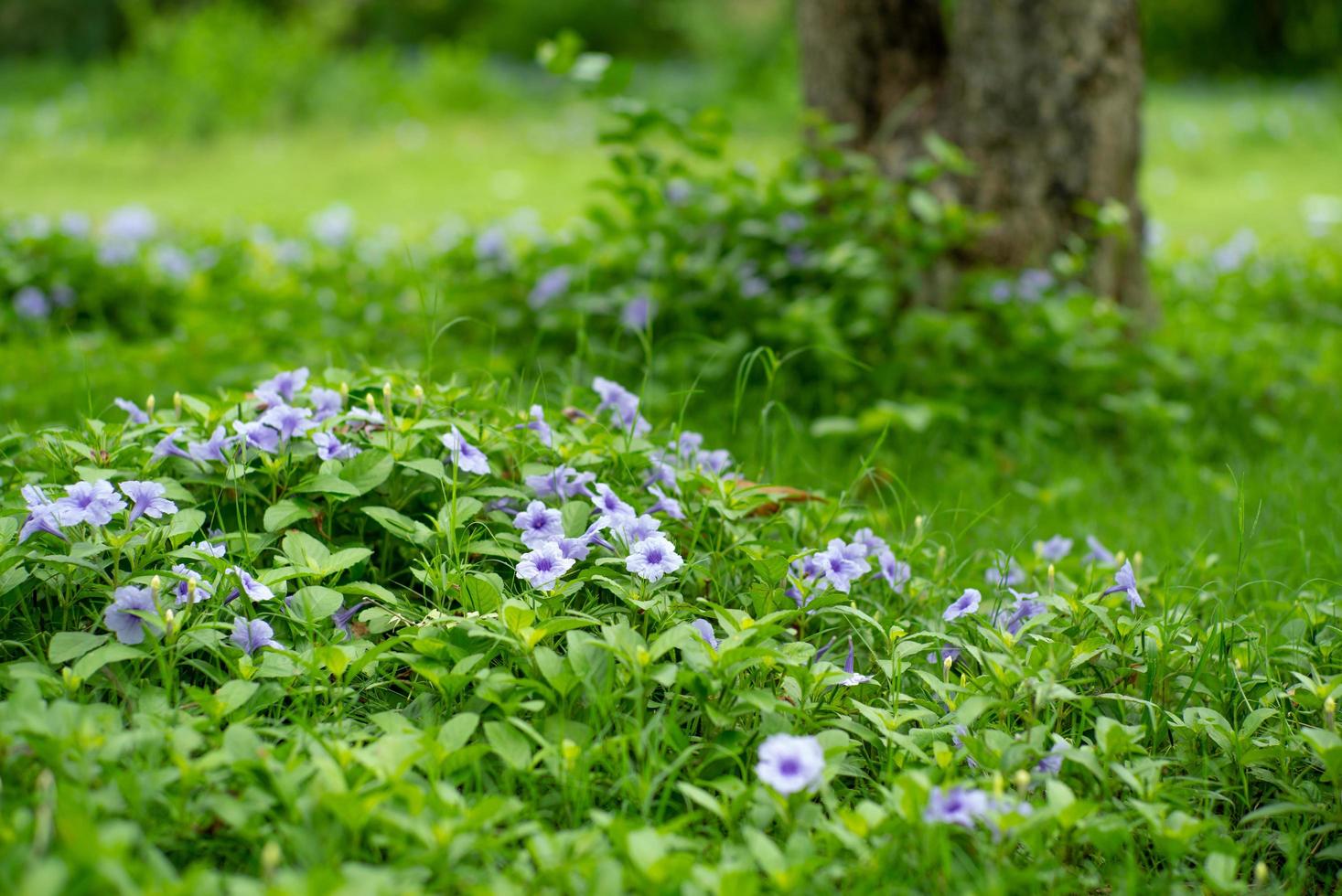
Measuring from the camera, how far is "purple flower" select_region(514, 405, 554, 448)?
2121 mm

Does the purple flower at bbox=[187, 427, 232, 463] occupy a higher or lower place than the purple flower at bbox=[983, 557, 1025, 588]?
higher

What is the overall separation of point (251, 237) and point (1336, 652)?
506cm

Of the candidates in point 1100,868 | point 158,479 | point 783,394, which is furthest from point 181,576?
point 783,394

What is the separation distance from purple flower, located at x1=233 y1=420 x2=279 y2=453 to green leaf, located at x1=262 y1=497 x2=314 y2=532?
10 centimetres

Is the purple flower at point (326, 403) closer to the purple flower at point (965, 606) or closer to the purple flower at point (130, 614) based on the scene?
the purple flower at point (130, 614)

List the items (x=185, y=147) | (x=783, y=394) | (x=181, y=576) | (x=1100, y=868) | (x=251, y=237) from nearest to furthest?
(x=1100, y=868)
(x=181, y=576)
(x=783, y=394)
(x=251, y=237)
(x=185, y=147)

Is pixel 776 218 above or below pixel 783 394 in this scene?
above

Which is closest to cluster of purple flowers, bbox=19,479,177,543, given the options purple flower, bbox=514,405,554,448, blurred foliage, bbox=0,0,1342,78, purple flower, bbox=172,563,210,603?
purple flower, bbox=172,563,210,603

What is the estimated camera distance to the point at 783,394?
11.9 feet

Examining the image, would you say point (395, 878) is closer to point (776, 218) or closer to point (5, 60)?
point (776, 218)

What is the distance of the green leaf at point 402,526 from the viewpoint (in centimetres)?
187

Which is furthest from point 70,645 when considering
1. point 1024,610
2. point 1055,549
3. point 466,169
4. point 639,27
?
point 639,27

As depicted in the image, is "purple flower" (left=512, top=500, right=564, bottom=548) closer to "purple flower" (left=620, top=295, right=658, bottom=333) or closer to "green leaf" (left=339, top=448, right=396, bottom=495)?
"green leaf" (left=339, top=448, right=396, bottom=495)

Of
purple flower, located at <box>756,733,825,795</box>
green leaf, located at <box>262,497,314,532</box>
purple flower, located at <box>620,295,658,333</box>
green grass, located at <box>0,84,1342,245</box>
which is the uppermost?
green leaf, located at <box>262,497,314,532</box>
